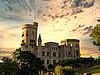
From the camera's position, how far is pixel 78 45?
3290 inches

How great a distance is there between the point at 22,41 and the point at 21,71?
32.3 meters

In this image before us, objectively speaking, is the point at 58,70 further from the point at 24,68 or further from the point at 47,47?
the point at 47,47

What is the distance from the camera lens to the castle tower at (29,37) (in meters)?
70.4

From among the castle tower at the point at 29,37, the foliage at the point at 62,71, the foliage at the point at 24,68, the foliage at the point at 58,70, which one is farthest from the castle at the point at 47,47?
the foliage at the point at 58,70

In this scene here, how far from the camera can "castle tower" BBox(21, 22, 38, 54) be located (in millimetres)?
70438

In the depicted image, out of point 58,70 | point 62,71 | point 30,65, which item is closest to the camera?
point 58,70

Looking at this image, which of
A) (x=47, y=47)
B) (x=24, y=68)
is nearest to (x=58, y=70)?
(x=24, y=68)

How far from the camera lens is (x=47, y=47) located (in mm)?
75812

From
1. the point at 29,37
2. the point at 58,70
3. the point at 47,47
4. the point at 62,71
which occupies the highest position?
the point at 29,37

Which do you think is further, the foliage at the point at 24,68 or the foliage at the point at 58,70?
the foliage at the point at 24,68

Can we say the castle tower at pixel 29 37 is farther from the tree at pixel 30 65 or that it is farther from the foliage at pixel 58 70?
the foliage at pixel 58 70

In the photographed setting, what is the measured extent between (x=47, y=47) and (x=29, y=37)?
10494 mm

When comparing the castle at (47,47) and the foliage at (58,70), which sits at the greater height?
the castle at (47,47)

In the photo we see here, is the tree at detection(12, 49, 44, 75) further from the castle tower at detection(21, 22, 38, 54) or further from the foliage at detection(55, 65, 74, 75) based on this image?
the castle tower at detection(21, 22, 38, 54)
